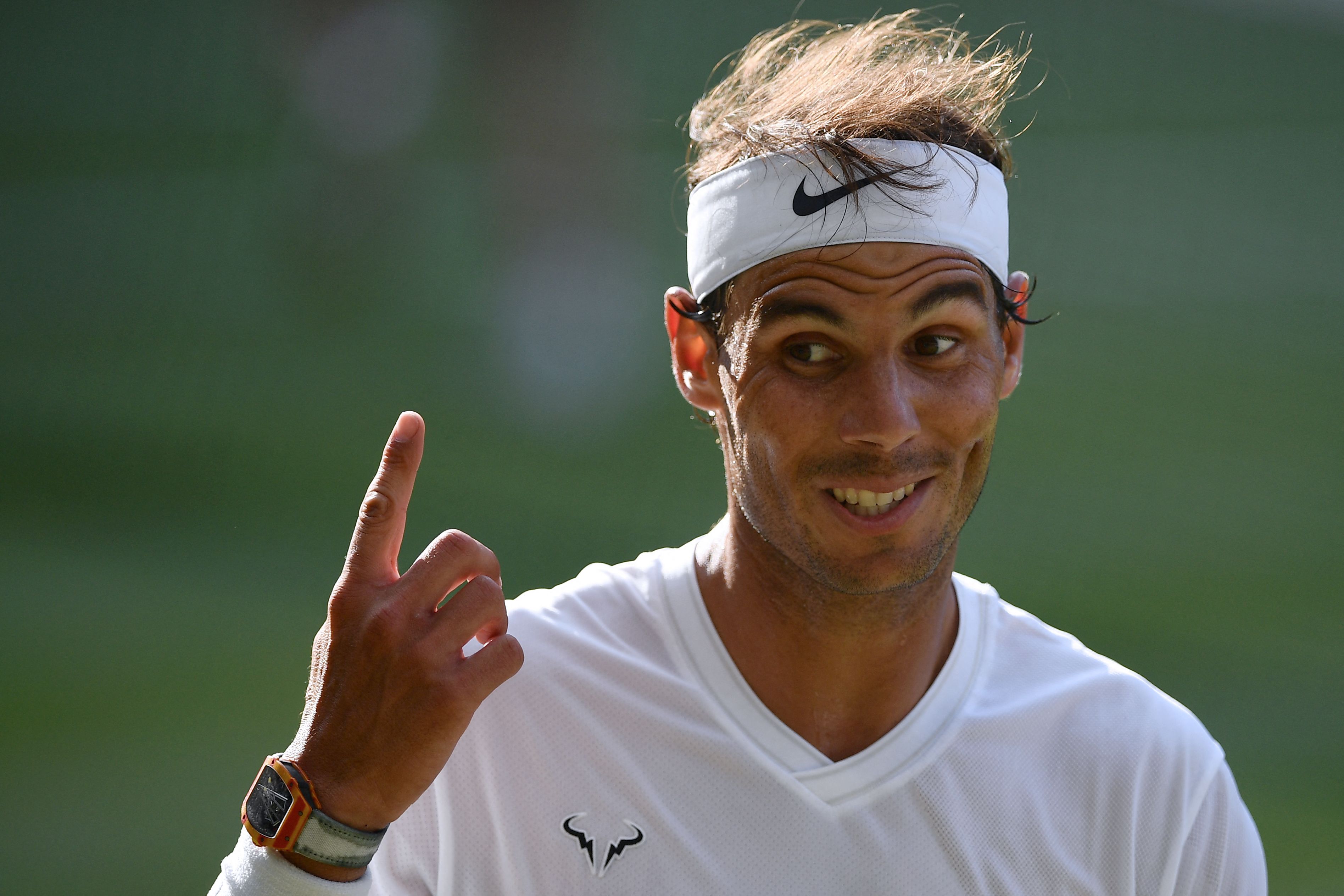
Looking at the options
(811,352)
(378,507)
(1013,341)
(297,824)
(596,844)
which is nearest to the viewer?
(297,824)

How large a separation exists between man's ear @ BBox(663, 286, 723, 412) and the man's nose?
0.99ft

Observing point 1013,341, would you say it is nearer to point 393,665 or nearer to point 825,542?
point 825,542

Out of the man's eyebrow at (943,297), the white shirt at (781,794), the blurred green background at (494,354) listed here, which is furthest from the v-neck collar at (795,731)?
the blurred green background at (494,354)

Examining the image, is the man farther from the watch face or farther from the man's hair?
the watch face

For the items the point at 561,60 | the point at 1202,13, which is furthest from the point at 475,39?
the point at 1202,13

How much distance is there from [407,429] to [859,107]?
0.91m

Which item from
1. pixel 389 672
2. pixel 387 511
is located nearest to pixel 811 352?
pixel 387 511

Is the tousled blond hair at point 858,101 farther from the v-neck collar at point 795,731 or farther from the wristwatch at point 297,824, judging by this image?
the wristwatch at point 297,824

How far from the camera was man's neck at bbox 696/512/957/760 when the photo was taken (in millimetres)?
1970

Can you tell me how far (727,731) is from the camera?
1907 millimetres

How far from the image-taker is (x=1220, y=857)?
6.09 ft

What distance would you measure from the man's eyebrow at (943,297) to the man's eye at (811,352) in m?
0.14

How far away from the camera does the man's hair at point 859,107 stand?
1.99 m

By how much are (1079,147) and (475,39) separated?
392cm
